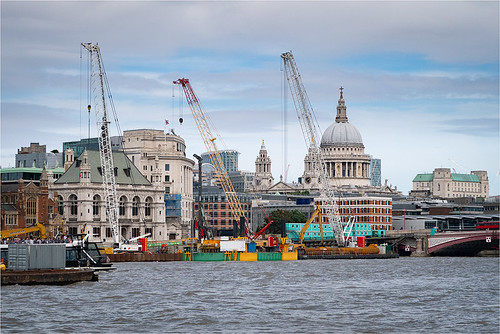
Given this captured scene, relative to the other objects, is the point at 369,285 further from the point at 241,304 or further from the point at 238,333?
the point at 238,333

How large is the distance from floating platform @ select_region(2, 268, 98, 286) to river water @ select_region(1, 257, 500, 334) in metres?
1.05

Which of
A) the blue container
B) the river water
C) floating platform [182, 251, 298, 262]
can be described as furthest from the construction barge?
the blue container

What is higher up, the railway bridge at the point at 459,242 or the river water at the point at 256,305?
the railway bridge at the point at 459,242

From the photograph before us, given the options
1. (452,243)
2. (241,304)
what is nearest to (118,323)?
(241,304)

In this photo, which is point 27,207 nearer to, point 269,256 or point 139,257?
point 139,257

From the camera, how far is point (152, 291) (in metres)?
88.6

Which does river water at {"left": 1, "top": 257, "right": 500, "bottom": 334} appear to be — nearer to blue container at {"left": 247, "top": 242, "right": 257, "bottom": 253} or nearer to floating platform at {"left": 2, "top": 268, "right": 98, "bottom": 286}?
floating platform at {"left": 2, "top": 268, "right": 98, "bottom": 286}

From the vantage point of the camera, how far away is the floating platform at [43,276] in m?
88.2

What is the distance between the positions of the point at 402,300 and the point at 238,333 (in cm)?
2315

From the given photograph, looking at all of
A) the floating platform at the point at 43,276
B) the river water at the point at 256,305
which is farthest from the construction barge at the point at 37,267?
the river water at the point at 256,305

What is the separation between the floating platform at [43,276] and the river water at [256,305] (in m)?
1.05

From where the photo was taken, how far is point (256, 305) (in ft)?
252

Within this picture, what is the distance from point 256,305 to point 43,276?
68.2ft

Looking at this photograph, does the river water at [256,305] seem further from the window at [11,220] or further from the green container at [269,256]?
the window at [11,220]
